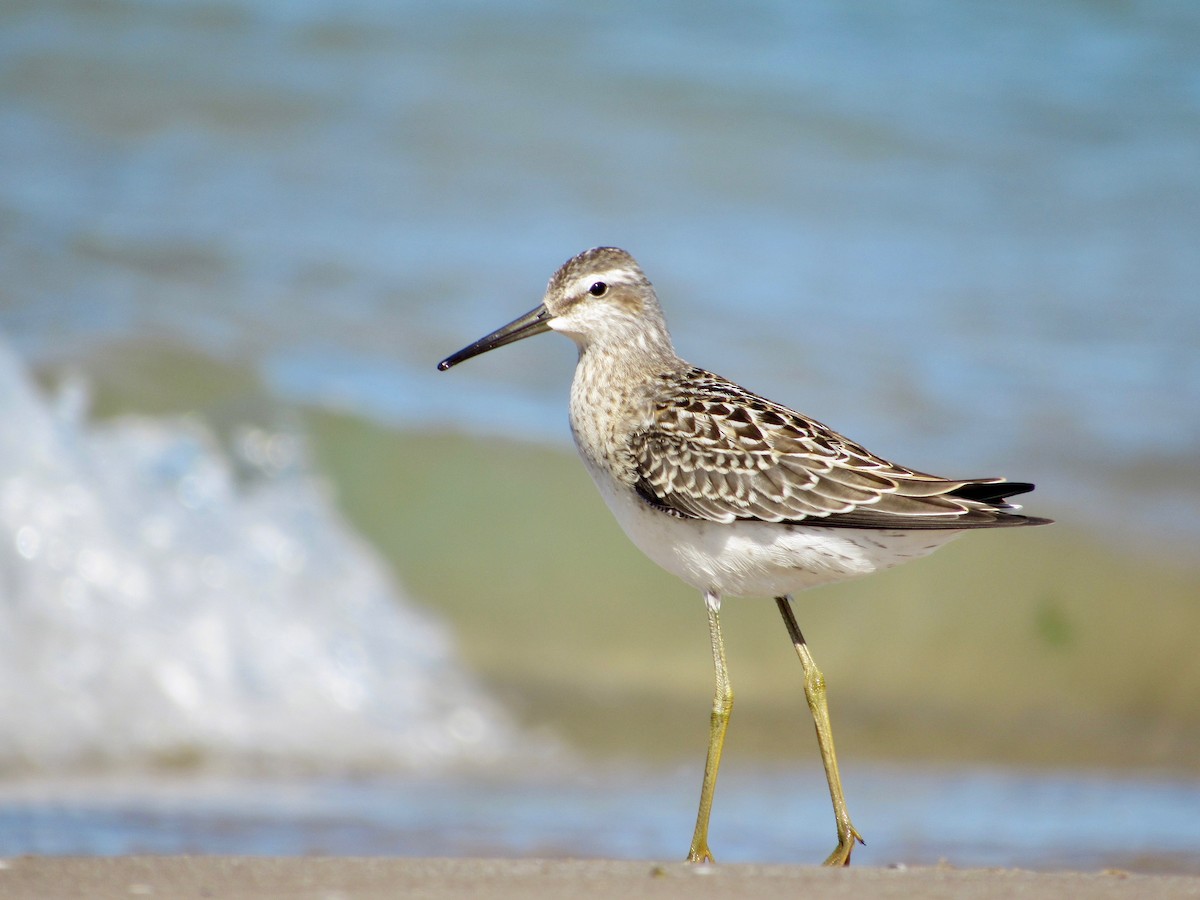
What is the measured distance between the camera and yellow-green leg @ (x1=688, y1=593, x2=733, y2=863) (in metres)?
5.21

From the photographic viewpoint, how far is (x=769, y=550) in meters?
5.35

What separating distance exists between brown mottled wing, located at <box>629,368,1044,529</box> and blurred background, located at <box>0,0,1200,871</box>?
1.65 meters

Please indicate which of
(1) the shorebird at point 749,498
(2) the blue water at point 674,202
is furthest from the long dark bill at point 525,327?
(2) the blue water at point 674,202

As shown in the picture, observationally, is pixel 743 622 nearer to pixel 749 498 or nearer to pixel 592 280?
pixel 592 280

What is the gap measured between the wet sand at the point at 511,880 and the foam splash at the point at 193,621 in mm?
3264

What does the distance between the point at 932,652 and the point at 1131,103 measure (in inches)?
397

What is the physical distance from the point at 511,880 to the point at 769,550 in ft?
5.01

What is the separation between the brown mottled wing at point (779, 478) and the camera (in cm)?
523

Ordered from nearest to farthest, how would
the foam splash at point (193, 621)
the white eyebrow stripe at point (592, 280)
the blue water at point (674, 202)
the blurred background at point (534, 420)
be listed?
the white eyebrow stripe at point (592, 280)
the blurred background at point (534, 420)
the foam splash at point (193, 621)
the blue water at point (674, 202)

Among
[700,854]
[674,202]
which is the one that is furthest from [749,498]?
[674,202]

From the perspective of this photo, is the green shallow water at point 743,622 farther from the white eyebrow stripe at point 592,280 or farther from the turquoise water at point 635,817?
the white eyebrow stripe at point 592,280

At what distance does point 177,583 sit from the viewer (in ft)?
28.6

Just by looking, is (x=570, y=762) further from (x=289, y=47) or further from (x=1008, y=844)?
(x=289, y=47)

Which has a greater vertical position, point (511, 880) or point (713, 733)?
point (713, 733)
